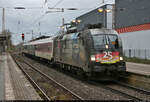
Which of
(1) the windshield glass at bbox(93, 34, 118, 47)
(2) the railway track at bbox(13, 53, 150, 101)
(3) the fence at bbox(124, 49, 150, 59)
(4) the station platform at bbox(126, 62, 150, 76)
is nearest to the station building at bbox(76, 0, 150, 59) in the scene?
Answer: (3) the fence at bbox(124, 49, 150, 59)

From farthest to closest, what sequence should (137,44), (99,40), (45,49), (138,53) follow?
1. (137,44)
2. (138,53)
3. (45,49)
4. (99,40)

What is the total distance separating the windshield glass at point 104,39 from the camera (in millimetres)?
11057

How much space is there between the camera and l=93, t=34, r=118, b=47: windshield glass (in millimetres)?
11057

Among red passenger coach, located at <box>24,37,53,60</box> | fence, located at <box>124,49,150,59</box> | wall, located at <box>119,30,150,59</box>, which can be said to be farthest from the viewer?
wall, located at <box>119,30,150,59</box>

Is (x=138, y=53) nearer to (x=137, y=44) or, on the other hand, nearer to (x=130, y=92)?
(x=137, y=44)

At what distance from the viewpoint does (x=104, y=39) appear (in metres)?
11.2

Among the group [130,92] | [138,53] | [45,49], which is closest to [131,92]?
[130,92]

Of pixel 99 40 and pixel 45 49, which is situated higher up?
pixel 99 40

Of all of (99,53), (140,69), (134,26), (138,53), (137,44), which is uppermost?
(134,26)

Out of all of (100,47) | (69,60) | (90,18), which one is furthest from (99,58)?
(90,18)

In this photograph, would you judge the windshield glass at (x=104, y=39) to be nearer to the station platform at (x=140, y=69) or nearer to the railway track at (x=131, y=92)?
the railway track at (x=131, y=92)

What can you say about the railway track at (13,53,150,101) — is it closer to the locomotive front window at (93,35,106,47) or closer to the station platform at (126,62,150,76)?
the locomotive front window at (93,35,106,47)

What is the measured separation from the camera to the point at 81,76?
495 inches

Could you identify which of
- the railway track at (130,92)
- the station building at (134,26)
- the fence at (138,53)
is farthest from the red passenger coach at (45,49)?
the fence at (138,53)
